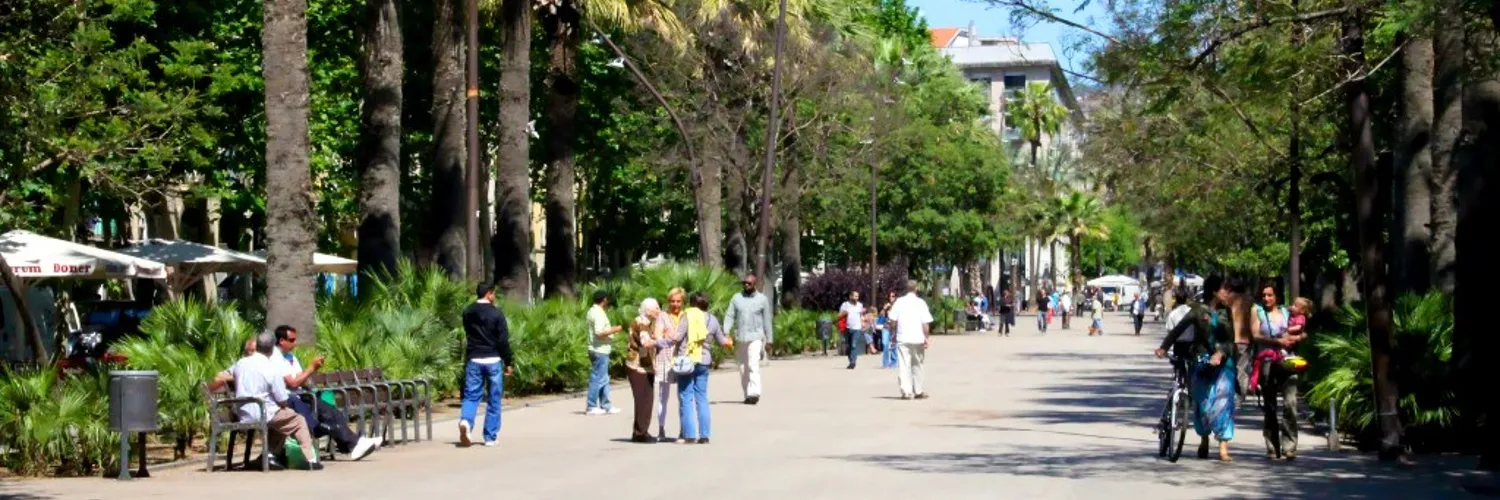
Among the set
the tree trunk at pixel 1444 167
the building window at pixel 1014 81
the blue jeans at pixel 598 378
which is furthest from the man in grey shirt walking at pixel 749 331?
the building window at pixel 1014 81

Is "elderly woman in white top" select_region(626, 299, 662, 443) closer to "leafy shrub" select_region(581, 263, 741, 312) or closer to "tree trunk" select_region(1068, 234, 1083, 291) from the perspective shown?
"leafy shrub" select_region(581, 263, 741, 312)

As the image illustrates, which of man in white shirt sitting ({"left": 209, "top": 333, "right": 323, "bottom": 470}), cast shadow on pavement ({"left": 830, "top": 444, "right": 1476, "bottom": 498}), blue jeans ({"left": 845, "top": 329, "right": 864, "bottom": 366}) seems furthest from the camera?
blue jeans ({"left": 845, "top": 329, "right": 864, "bottom": 366})

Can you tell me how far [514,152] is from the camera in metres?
33.3

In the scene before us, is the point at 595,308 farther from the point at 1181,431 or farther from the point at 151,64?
the point at 151,64

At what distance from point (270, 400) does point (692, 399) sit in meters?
4.58

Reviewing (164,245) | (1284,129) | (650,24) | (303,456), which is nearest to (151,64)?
(164,245)

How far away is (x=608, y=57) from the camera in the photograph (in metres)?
51.4

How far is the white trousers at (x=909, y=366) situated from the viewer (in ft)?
96.0

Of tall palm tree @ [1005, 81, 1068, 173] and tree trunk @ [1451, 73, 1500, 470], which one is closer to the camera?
tree trunk @ [1451, 73, 1500, 470]

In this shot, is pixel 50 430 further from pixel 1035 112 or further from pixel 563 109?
pixel 1035 112

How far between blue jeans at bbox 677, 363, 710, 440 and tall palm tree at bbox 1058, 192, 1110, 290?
113 metres

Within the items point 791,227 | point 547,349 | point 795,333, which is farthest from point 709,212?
point 547,349

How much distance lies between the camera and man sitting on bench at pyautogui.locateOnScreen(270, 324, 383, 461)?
17875 mm

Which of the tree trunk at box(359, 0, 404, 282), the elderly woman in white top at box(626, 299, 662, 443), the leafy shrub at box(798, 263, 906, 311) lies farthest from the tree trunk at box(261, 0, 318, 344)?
the leafy shrub at box(798, 263, 906, 311)
